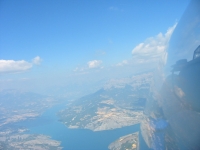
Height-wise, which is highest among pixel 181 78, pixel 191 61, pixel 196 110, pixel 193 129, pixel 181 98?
pixel 191 61

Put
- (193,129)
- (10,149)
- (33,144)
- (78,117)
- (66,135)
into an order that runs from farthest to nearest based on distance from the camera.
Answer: (78,117), (66,135), (33,144), (10,149), (193,129)

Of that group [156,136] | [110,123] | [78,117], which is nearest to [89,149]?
[110,123]

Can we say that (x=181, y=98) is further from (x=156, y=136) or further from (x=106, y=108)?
(x=106, y=108)

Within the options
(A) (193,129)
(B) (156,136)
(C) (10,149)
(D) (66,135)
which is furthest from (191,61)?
(D) (66,135)

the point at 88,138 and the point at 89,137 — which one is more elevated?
the point at 89,137

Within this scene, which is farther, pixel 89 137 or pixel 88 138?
pixel 89 137

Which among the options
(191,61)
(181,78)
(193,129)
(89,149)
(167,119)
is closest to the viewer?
(193,129)

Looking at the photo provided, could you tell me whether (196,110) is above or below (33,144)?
above

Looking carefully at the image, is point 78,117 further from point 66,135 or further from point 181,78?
point 181,78

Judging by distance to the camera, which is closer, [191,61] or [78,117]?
[191,61]

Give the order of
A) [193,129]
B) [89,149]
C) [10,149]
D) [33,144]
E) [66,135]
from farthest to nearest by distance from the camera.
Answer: [66,135] < [33,144] < [10,149] < [89,149] < [193,129]
